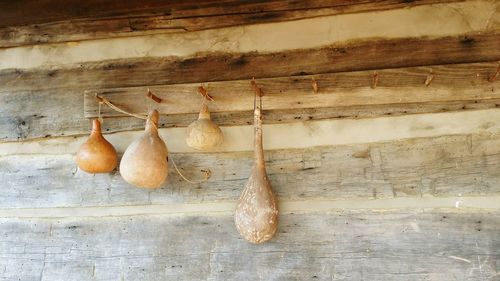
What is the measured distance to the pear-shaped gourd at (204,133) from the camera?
80.0 inches

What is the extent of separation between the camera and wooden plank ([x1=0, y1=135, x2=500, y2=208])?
2.01 m

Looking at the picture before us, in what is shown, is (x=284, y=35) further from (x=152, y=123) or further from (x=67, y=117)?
(x=67, y=117)

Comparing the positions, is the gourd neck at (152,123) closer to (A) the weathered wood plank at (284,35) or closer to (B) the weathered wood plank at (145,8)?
(A) the weathered wood plank at (284,35)

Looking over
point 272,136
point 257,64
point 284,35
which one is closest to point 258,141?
point 272,136

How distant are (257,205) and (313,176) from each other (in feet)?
0.99

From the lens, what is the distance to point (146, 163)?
1.99 meters

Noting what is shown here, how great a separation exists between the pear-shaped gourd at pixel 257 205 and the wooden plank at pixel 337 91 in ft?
0.53

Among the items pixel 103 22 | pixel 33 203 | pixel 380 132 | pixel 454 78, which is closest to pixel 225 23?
pixel 103 22

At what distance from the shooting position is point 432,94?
2043 millimetres

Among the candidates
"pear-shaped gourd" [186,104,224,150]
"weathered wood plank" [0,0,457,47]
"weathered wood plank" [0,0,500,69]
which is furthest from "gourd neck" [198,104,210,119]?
"weathered wood plank" [0,0,457,47]

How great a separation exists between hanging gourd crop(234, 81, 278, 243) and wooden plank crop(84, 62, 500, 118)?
0.15 m

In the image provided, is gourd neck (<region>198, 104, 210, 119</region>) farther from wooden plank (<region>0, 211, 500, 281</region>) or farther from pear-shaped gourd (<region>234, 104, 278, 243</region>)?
wooden plank (<region>0, 211, 500, 281</region>)

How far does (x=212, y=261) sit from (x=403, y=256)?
31.9 inches

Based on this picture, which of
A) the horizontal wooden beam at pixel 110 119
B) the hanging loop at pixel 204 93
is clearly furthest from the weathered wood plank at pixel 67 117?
the hanging loop at pixel 204 93
